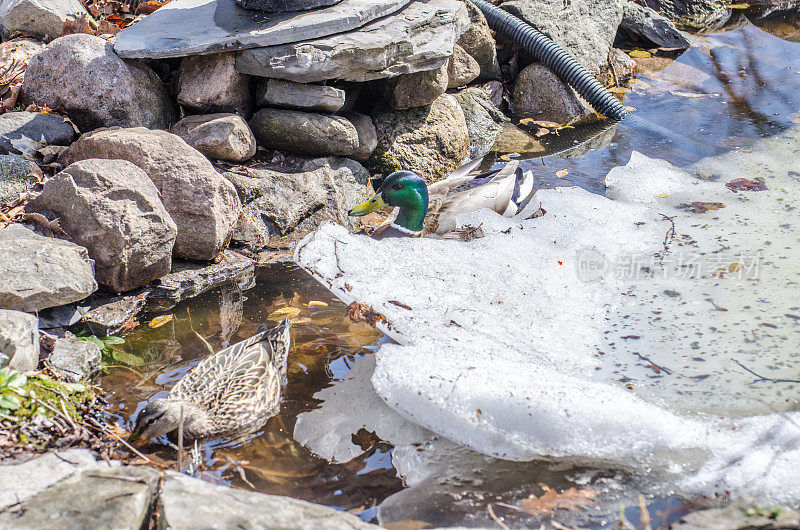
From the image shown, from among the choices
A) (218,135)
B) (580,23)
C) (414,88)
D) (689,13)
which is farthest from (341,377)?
(689,13)

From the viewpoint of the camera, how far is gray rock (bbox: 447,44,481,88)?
22.3 feet

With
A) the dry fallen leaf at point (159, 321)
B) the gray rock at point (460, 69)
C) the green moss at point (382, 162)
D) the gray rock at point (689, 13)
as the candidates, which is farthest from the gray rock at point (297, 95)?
the gray rock at point (689, 13)

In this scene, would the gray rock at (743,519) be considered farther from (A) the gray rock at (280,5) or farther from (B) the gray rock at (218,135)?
(A) the gray rock at (280,5)

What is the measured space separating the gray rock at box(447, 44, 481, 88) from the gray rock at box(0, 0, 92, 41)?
3339 mm

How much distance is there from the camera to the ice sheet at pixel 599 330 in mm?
2855

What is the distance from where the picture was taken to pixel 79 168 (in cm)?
395

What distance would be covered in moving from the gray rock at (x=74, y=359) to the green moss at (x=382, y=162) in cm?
298

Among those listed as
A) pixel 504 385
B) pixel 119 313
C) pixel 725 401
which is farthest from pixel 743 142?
pixel 119 313

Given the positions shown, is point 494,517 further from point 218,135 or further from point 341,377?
point 218,135

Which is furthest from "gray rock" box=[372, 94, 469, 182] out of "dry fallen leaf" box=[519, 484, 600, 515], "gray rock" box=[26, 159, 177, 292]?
"dry fallen leaf" box=[519, 484, 600, 515]

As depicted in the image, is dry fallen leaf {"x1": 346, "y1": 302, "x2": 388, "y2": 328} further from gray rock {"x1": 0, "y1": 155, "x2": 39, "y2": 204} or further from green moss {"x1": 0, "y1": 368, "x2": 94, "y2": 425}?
gray rock {"x1": 0, "y1": 155, "x2": 39, "y2": 204}

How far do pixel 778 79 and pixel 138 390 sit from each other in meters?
8.13

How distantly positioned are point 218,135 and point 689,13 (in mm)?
8155

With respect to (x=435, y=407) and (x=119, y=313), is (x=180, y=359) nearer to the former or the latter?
(x=119, y=313)
